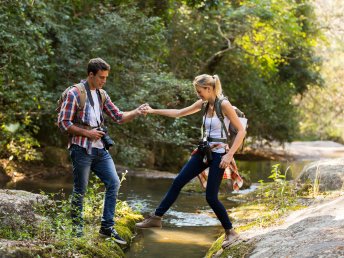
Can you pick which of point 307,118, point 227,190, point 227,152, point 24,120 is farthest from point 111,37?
point 307,118

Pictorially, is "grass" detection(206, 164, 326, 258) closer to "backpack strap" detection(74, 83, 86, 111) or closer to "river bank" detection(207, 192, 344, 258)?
"river bank" detection(207, 192, 344, 258)

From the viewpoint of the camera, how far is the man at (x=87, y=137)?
600 centimetres

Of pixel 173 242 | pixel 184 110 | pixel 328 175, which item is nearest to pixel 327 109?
pixel 328 175

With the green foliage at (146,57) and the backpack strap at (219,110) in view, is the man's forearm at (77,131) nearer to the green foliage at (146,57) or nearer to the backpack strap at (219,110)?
the backpack strap at (219,110)

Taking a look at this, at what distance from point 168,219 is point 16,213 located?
13.3 ft

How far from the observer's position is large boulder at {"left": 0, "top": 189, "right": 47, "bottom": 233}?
575 cm

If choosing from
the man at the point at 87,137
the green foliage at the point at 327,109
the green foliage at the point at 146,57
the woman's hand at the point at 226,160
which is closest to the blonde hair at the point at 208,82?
the woman's hand at the point at 226,160

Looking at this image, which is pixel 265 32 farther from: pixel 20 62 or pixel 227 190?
pixel 20 62

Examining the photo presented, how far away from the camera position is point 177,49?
20.1 m

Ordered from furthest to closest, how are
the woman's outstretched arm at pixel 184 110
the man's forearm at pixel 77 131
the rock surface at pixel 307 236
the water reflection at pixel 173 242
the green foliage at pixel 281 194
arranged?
the green foliage at pixel 281 194, the water reflection at pixel 173 242, the woman's outstretched arm at pixel 184 110, the man's forearm at pixel 77 131, the rock surface at pixel 307 236

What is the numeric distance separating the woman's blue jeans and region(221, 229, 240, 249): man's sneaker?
2.6 inches

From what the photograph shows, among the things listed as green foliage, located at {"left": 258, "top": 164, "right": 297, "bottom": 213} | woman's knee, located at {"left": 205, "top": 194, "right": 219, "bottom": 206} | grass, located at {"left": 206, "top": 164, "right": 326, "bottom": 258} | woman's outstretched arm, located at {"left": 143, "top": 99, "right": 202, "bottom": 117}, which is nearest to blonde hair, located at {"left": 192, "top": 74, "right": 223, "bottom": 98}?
woman's outstretched arm, located at {"left": 143, "top": 99, "right": 202, "bottom": 117}

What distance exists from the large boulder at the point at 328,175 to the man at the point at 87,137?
4.74 metres

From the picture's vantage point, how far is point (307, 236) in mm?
5742
